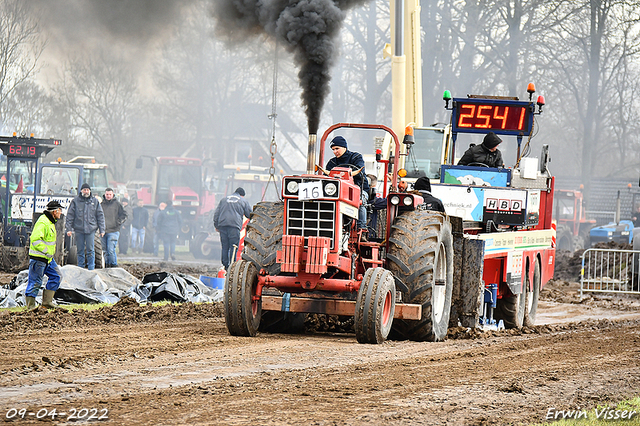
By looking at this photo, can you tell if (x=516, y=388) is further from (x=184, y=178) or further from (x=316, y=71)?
(x=184, y=178)

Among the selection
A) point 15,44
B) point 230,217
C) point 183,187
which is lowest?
point 230,217

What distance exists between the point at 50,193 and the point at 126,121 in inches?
1028

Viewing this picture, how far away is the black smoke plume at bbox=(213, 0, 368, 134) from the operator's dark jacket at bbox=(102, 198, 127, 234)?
8.25 metres

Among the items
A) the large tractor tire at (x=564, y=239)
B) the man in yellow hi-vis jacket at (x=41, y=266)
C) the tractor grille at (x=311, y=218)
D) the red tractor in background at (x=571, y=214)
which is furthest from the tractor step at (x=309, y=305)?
the red tractor in background at (x=571, y=214)

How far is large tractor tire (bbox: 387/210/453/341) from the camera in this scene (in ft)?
29.5

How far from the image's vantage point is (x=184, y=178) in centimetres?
3850

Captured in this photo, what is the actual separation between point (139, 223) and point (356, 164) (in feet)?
67.5

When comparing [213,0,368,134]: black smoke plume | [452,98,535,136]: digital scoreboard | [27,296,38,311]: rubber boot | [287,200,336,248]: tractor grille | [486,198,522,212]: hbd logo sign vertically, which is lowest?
[27,296,38,311]: rubber boot

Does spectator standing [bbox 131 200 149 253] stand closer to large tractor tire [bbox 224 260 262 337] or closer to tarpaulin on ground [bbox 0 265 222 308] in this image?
tarpaulin on ground [bbox 0 265 222 308]

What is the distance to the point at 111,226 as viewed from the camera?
19078 millimetres

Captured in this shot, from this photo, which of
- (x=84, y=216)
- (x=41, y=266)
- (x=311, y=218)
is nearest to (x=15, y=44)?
(x=84, y=216)

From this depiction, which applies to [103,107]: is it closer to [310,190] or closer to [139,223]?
[139,223]

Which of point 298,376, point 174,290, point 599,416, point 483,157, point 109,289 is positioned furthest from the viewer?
point 109,289

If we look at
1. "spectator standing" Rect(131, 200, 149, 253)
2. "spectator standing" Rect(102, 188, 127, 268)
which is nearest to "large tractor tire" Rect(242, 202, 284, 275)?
"spectator standing" Rect(102, 188, 127, 268)
